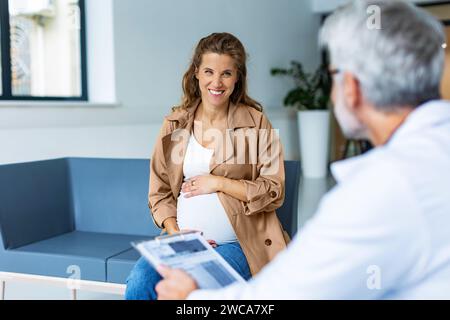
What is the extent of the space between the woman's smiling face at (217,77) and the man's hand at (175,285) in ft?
3.77

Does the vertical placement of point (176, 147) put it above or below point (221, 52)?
below

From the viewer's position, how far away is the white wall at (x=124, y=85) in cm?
423

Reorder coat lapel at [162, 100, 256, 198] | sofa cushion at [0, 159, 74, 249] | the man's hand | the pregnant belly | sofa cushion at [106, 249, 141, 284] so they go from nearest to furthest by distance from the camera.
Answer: the man's hand < the pregnant belly < coat lapel at [162, 100, 256, 198] < sofa cushion at [106, 249, 141, 284] < sofa cushion at [0, 159, 74, 249]

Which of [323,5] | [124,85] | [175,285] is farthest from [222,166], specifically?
[323,5]

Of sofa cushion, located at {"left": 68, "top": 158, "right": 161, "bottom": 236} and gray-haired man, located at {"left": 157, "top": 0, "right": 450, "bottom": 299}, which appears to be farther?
sofa cushion, located at {"left": 68, "top": 158, "right": 161, "bottom": 236}

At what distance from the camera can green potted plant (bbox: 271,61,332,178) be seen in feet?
28.6

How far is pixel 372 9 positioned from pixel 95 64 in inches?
174

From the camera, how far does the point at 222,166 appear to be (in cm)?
230

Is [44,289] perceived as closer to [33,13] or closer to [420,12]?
[33,13]

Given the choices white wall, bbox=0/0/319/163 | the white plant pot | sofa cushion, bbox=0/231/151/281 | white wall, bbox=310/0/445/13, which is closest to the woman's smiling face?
sofa cushion, bbox=0/231/151/281

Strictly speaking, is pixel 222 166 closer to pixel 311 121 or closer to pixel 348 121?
pixel 348 121

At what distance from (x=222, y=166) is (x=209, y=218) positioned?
8.7 inches

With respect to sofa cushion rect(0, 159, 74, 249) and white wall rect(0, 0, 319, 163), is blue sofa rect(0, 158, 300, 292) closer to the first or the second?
sofa cushion rect(0, 159, 74, 249)

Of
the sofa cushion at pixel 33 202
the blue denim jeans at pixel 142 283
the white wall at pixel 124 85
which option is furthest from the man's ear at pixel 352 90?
the white wall at pixel 124 85
